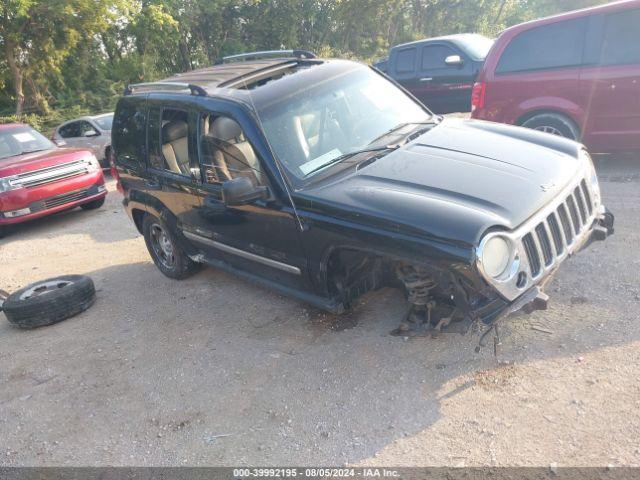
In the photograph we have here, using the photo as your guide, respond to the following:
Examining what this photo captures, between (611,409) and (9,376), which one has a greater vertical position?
(611,409)

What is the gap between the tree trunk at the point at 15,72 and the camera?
16239 mm

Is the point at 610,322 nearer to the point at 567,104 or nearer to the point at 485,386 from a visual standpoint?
the point at 485,386

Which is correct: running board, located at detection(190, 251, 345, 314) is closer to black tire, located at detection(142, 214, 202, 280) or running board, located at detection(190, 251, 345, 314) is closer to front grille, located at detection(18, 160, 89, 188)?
black tire, located at detection(142, 214, 202, 280)

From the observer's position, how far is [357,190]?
11.1ft

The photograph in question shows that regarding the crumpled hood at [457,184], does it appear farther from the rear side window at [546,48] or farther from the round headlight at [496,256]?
the rear side window at [546,48]

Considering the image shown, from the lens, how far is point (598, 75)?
6.12 m

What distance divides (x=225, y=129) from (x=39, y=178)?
5.58m

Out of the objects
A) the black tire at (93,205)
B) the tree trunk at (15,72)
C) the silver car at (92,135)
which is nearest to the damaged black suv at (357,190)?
the black tire at (93,205)

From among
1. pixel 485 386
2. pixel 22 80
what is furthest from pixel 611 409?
pixel 22 80

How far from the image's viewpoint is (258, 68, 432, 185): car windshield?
12.4ft

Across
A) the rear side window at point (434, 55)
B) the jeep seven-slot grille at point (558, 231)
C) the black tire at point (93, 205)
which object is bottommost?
the black tire at point (93, 205)

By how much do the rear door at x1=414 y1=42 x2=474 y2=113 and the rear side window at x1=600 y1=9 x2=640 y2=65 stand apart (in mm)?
4247

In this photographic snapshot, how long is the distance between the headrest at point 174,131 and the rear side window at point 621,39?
16.2 feet

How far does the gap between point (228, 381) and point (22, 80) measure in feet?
59.8
